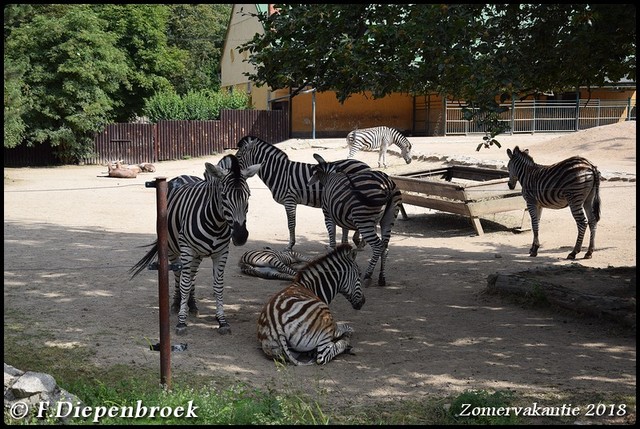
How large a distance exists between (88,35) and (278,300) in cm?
2157

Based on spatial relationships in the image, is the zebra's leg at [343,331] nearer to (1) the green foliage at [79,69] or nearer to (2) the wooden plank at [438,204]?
(2) the wooden plank at [438,204]

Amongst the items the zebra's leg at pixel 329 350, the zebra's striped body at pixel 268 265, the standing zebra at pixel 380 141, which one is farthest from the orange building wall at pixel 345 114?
the zebra's leg at pixel 329 350

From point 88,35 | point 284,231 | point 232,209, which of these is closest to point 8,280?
point 232,209

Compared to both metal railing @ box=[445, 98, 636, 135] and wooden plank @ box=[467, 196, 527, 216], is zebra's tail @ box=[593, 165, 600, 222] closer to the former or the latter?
wooden plank @ box=[467, 196, 527, 216]

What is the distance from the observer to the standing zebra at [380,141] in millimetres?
23594

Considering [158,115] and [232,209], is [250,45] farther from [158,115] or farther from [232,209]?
[158,115]

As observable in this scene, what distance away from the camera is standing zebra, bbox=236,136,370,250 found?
11500 millimetres

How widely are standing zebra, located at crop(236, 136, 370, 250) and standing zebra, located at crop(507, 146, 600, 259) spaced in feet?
11.3

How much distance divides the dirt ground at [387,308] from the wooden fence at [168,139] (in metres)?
11.5

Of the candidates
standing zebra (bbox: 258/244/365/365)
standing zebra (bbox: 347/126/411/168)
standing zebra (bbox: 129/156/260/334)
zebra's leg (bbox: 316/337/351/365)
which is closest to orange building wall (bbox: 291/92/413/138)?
standing zebra (bbox: 347/126/411/168)

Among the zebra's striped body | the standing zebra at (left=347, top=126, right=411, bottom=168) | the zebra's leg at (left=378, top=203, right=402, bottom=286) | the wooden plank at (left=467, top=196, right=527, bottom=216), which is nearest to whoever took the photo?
the zebra's leg at (left=378, top=203, right=402, bottom=286)

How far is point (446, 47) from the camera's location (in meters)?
6.92

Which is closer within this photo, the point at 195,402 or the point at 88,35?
the point at 195,402

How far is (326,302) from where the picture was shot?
7.32 metres
